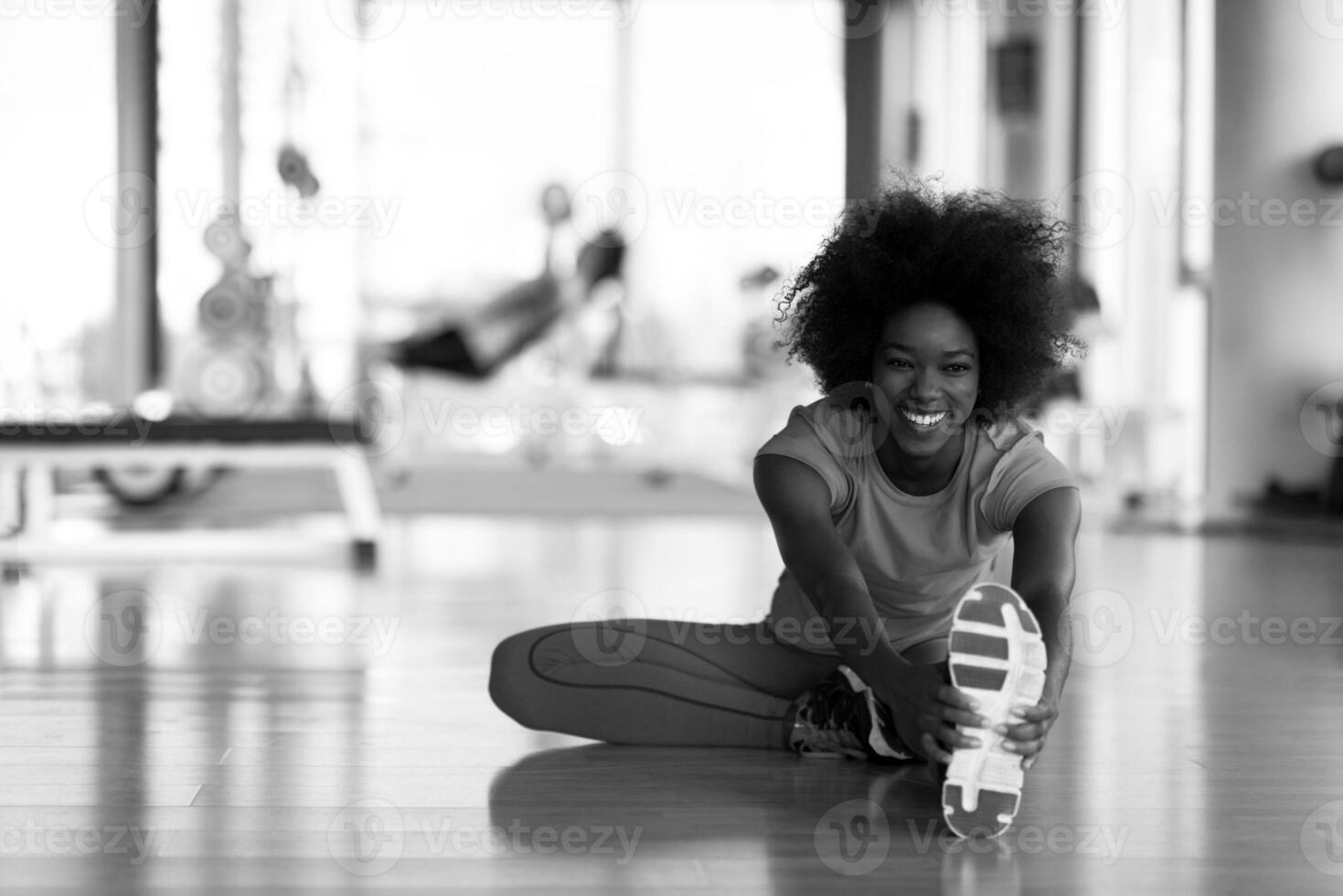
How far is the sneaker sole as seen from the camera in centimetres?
129

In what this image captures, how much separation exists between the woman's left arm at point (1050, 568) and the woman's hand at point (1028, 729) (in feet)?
0.06

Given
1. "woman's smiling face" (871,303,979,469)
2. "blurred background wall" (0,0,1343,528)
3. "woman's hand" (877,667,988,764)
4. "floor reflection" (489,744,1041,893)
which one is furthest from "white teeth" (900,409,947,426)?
"blurred background wall" (0,0,1343,528)

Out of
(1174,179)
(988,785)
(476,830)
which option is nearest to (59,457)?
(476,830)

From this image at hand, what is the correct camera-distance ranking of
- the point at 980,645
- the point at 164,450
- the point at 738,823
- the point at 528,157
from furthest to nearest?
the point at 528,157, the point at 164,450, the point at 738,823, the point at 980,645

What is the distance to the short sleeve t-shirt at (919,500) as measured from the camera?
1.59 m

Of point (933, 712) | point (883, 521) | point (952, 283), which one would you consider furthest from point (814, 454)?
point (933, 712)

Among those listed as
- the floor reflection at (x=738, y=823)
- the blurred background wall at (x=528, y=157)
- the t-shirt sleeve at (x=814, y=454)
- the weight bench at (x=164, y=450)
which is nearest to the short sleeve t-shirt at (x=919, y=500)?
the t-shirt sleeve at (x=814, y=454)

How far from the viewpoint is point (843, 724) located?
171cm

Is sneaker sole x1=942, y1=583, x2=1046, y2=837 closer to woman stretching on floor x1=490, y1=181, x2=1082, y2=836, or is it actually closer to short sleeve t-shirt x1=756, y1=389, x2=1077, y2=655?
woman stretching on floor x1=490, y1=181, x2=1082, y2=836

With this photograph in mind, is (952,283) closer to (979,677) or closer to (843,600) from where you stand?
(843,600)

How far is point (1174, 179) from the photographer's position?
5.48 metres

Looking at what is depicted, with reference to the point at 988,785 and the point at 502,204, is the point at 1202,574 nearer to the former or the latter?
the point at 988,785

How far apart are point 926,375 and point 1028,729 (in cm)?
41

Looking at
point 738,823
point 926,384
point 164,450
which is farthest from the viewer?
point 164,450
